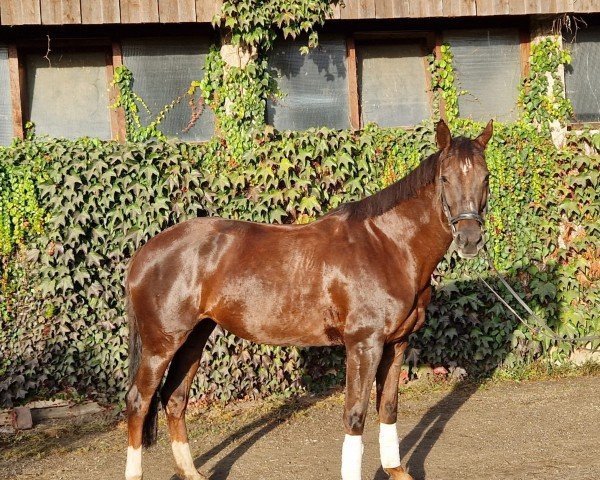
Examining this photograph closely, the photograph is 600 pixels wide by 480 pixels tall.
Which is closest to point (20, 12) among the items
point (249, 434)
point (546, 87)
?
point (249, 434)

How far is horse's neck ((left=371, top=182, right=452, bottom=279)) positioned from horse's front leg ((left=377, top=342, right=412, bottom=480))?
59 cm

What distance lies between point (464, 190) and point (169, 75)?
478 centimetres

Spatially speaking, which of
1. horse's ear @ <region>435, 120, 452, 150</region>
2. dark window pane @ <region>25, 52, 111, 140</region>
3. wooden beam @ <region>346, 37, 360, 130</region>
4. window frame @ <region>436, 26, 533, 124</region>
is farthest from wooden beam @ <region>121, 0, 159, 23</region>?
horse's ear @ <region>435, 120, 452, 150</region>

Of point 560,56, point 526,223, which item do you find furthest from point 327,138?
point 560,56

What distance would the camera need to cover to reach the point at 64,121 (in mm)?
8438

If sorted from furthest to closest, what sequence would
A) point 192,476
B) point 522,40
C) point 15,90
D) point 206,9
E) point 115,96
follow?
1. point 522,40
2. point 115,96
3. point 15,90
4. point 206,9
5. point 192,476

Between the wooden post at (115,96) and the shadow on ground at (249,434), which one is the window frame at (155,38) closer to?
the wooden post at (115,96)

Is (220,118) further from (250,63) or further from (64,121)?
(64,121)

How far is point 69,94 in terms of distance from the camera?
27.7 ft

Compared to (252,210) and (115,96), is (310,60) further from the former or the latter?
(115,96)

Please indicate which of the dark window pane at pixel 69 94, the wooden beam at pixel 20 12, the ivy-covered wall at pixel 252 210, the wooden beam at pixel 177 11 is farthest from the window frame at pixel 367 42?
the wooden beam at pixel 20 12

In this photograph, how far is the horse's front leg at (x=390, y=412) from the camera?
5.26 m

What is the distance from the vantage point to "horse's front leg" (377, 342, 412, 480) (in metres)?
5.26

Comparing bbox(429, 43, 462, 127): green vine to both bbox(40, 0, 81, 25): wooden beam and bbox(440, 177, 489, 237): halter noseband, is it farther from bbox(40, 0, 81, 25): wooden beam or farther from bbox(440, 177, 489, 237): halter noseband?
bbox(440, 177, 489, 237): halter noseband
